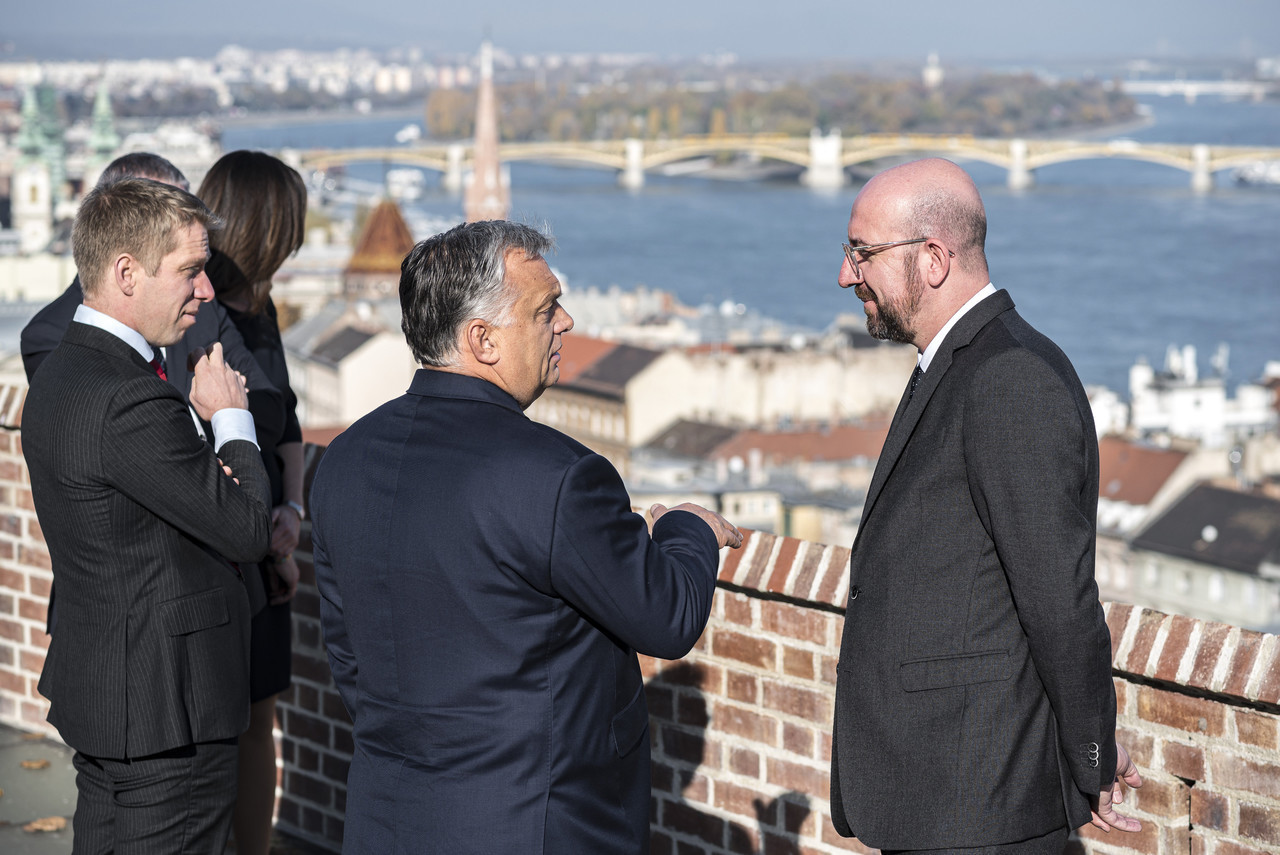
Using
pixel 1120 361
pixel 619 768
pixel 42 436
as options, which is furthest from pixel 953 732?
pixel 1120 361

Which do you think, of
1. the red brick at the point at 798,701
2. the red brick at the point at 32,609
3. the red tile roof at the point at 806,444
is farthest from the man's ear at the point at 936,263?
the red tile roof at the point at 806,444

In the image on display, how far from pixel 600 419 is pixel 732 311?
31.7 ft

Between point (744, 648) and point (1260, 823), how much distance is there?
2.28 feet

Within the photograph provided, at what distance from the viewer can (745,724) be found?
6.96 ft

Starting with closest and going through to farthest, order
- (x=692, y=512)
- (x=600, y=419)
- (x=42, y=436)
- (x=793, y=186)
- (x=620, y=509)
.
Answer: (x=620, y=509) < (x=692, y=512) < (x=42, y=436) < (x=600, y=419) < (x=793, y=186)

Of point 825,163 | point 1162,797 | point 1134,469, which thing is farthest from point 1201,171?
point 1162,797

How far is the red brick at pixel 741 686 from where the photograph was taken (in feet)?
6.91

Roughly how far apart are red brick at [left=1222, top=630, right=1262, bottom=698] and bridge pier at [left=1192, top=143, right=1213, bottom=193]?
7394 centimetres

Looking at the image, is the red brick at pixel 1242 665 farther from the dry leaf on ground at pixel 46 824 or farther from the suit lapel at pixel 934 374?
the dry leaf on ground at pixel 46 824

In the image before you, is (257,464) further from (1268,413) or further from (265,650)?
(1268,413)

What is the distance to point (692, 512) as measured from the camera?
154cm

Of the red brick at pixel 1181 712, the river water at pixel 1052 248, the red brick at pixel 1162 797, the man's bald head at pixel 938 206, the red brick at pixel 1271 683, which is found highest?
the man's bald head at pixel 938 206

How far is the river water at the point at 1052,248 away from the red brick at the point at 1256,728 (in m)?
45.8

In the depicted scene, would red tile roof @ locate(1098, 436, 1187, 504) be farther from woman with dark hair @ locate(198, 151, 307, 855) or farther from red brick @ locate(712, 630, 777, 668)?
woman with dark hair @ locate(198, 151, 307, 855)
